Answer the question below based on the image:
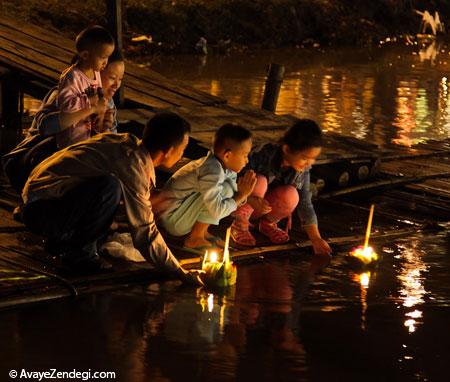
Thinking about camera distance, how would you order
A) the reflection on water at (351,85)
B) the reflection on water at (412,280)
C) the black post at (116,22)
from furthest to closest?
1. the reflection on water at (351,85)
2. the black post at (116,22)
3. the reflection on water at (412,280)

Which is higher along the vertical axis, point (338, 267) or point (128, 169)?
point (128, 169)

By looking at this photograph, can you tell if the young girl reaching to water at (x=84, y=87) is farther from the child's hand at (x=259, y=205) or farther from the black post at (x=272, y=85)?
the black post at (x=272, y=85)

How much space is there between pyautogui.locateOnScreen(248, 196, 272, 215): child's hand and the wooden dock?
24cm

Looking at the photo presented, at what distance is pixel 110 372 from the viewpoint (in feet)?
15.7

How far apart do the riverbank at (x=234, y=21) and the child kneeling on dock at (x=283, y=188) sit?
13.4 meters

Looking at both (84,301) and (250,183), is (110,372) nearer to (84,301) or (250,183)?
(84,301)

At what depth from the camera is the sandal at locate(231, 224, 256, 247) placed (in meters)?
7.21

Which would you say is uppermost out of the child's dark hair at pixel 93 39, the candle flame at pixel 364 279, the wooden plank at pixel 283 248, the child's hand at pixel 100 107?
the child's dark hair at pixel 93 39

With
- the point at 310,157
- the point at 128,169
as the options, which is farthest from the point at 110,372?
the point at 310,157

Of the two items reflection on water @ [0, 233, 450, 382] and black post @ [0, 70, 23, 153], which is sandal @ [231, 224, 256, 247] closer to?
reflection on water @ [0, 233, 450, 382]

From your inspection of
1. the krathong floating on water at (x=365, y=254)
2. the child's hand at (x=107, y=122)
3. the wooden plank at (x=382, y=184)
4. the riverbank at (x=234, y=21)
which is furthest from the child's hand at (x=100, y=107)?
the riverbank at (x=234, y=21)

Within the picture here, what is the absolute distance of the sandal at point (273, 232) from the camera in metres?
7.37

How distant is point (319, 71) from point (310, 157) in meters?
13.7

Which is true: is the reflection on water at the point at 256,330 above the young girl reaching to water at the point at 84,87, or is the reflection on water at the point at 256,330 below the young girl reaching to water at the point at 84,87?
below
